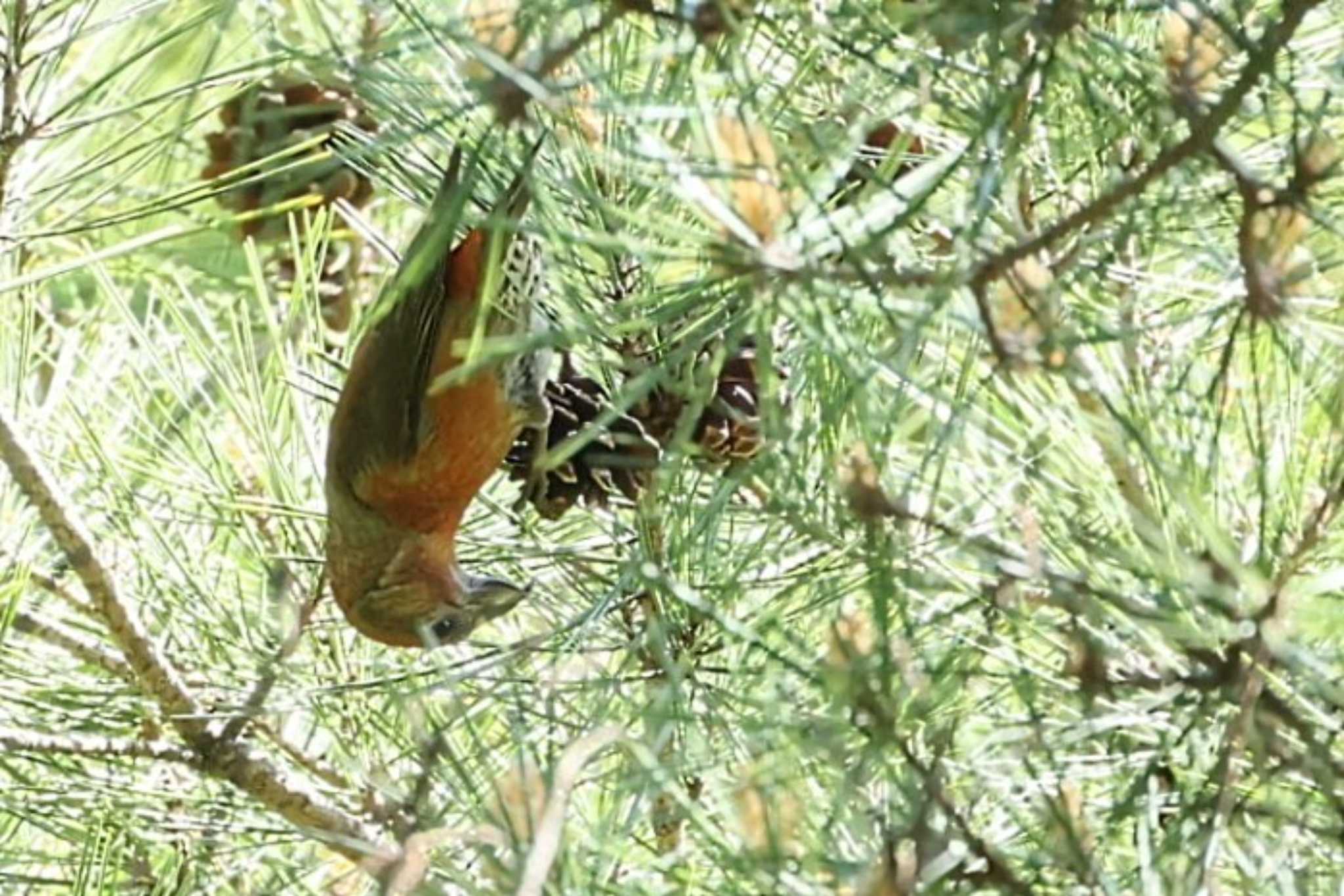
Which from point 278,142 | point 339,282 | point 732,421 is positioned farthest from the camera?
point 339,282

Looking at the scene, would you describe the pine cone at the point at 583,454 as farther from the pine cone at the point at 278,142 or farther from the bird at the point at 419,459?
the pine cone at the point at 278,142

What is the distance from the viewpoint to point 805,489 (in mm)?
1228

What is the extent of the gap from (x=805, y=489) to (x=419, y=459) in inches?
37.1

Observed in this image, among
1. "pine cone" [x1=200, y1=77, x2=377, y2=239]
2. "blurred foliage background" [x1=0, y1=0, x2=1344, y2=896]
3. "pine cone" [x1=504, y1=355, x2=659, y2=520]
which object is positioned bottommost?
"blurred foliage background" [x1=0, y1=0, x2=1344, y2=896]

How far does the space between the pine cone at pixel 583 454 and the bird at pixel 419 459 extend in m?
0.02

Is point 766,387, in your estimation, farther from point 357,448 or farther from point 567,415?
point 357,448

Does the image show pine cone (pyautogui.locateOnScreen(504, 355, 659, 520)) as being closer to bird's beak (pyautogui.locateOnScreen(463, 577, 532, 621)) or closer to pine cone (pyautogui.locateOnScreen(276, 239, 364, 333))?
bird's beak (pyautogui.locateOnScreen(463, 577, 532, 621))

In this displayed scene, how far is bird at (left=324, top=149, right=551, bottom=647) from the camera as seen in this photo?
6.49 ft

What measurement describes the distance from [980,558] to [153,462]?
4.14 feet

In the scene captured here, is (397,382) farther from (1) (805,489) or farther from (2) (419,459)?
(1) (805,489)

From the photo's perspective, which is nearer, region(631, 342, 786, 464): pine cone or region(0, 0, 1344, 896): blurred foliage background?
region(0, 0, 1344, 896): blurred foliage background

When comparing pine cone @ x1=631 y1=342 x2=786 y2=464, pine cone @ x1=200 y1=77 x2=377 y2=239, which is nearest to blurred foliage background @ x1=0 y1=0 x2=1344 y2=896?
pine cone @ x1=631 y1=342 x2=786 y2=464

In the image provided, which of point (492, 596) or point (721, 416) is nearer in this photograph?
point (721, 416)

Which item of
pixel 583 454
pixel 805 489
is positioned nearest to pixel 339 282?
pixel 583 454
